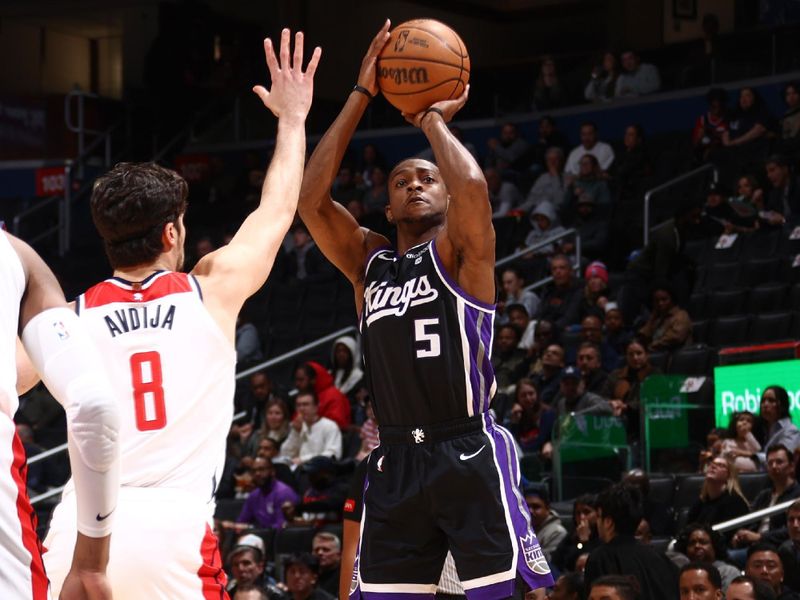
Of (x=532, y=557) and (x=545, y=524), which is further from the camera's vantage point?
(x=545, y=524)

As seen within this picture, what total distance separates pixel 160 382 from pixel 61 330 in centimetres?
83

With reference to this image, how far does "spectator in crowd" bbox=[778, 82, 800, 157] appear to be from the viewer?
14469 mm

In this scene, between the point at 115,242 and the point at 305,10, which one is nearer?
the point at 115,242

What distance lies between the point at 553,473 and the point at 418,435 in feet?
19.7

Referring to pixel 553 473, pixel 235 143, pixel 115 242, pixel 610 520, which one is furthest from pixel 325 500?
pixel 235 143

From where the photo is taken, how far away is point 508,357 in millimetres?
12773

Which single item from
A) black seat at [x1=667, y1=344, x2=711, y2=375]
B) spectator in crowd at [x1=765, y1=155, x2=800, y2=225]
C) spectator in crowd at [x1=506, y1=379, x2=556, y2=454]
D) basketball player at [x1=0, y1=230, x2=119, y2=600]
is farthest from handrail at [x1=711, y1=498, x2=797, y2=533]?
basketball player at [x1=0, y1=230, x2=119, y2=600]

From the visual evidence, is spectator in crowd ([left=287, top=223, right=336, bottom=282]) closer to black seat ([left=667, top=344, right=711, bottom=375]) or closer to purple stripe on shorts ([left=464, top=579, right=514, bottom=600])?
black seat ([left=667, top=344, right=711, bottom=375])

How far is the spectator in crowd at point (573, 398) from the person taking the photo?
10875 mm

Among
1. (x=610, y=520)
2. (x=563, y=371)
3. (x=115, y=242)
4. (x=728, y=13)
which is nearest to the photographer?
(x=115, y=242)

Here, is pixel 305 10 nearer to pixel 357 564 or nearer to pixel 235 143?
pixel 235 143

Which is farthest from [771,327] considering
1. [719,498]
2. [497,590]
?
[497,590]

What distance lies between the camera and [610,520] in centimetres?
750

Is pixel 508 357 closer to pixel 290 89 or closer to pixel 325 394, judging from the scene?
pixel 325 394
